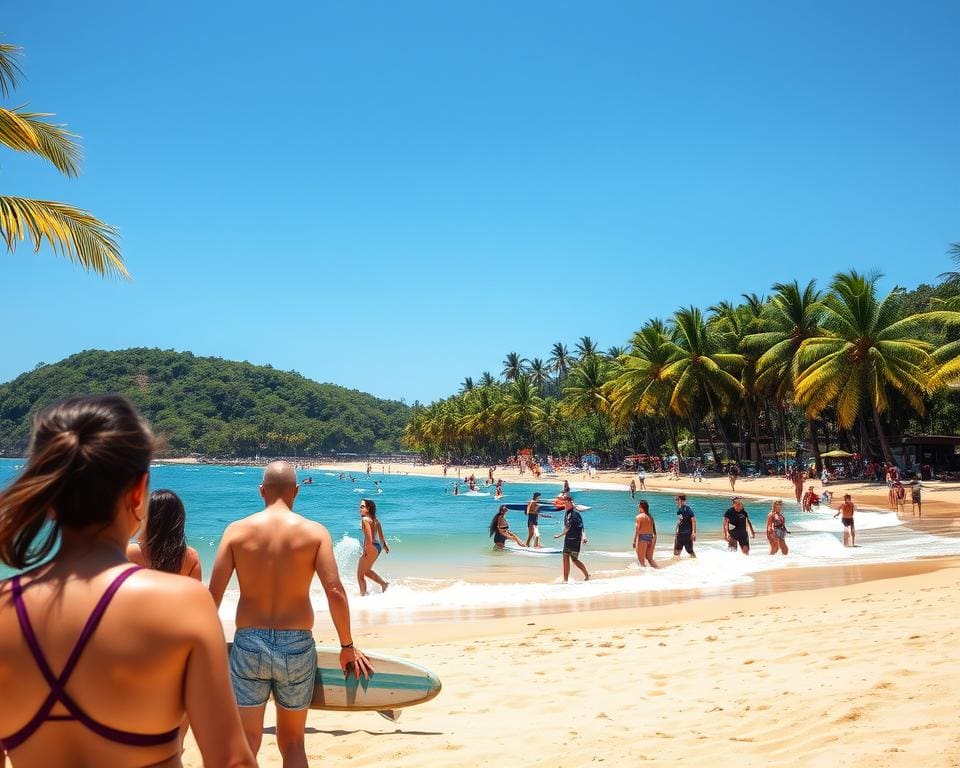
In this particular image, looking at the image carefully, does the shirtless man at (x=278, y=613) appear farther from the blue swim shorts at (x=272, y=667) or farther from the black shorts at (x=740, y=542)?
the black shorts at (x=740, y=542)

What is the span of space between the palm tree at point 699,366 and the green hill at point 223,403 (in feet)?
374

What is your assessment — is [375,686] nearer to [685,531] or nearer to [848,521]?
[685,531]

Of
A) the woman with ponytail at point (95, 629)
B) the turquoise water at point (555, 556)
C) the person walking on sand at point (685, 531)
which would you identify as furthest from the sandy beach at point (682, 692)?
the person walking on sand at point (685, 531)

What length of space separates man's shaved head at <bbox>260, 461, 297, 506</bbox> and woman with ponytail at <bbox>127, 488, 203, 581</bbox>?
41 cm

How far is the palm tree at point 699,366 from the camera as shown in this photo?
4550 cm

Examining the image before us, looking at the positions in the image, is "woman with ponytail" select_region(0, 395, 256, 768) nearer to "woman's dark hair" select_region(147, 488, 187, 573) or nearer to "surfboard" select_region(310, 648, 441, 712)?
"woman's dark hair" select_region(147, 488, 187, 573)

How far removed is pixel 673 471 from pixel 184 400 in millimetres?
138366

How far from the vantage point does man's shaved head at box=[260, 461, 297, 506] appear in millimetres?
3865

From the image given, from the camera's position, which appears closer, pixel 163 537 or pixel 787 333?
pixel 163 537

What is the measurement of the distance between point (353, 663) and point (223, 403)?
175 metres

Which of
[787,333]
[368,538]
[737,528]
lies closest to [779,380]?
[787,333]

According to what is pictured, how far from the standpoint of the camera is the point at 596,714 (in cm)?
550

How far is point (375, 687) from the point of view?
4.47 meters

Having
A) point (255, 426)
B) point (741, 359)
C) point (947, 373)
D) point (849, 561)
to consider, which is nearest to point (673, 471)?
point (741, 359)
